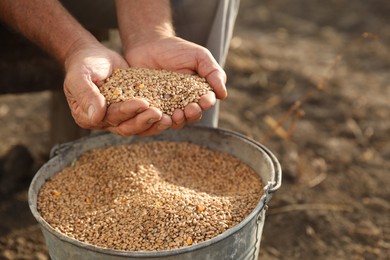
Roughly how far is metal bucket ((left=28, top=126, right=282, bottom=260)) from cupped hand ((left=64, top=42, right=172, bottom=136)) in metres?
0.25

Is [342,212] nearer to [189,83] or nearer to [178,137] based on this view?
[178,137]

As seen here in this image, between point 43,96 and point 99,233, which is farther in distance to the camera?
point 43,96

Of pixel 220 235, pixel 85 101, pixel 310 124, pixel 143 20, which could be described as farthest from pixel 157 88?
pixel 310 124

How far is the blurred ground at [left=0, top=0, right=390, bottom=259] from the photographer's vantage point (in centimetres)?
247

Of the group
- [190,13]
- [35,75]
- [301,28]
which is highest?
[190,13]

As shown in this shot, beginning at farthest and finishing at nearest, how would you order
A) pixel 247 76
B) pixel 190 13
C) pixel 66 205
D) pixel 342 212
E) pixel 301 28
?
pixel 301 28, pixel 247 76, pixel 342 212, pixel 190 13, pixel 66 205

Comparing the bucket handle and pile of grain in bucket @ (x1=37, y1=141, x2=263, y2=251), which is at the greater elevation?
the bucket handle

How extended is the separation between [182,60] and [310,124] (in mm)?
1509

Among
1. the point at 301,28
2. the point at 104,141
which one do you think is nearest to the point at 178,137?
the point at 104,141

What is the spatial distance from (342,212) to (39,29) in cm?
157

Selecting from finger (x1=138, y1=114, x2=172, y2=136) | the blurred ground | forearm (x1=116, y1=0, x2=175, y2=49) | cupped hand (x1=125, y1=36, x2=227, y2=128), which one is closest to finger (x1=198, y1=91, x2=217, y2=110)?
cupped hand (x1=125, y1=36, x2=227, y2=128)

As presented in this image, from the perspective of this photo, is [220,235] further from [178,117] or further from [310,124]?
[310,124]

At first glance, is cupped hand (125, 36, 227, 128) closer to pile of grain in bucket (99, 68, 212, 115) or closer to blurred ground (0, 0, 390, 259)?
pile of grain in bucket (99, 68, 212, 115)

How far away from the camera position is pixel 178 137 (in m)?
2.11
